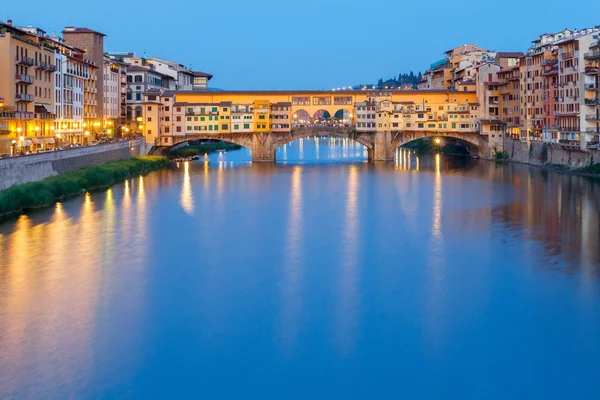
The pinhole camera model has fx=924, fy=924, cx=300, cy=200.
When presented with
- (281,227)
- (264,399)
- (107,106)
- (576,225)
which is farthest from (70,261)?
(107,106)

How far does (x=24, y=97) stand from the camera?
22094 mm

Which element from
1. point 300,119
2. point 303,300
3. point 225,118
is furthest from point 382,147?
point 300,119

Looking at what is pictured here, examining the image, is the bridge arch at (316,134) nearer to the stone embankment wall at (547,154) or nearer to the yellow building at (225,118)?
the yellow building at (225,118)

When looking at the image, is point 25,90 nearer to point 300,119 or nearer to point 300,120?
point 300,120

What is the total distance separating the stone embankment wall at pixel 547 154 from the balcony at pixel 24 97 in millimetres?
14012


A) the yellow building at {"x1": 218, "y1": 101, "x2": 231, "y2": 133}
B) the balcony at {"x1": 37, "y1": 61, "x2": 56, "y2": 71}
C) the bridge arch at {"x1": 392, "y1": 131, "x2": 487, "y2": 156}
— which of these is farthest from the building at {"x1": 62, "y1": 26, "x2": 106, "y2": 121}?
the bridge arch at {"x1": 392, "y1": 131, "x2": 487, "y2": 156}

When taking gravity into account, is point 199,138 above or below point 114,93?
below

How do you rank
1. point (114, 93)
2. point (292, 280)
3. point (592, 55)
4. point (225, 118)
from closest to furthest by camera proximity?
1. point (292, 280)
2. point (592, 55)
3. point (225, 118)
4. point (114, 93)

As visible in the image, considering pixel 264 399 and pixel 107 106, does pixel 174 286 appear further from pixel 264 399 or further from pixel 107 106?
pixel 107 106

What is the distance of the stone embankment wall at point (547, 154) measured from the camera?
2381 cm

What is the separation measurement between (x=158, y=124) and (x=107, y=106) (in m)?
2.17

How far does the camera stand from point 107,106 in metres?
33.1

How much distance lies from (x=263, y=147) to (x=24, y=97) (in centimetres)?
1183

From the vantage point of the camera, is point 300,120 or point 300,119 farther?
point 300,119
